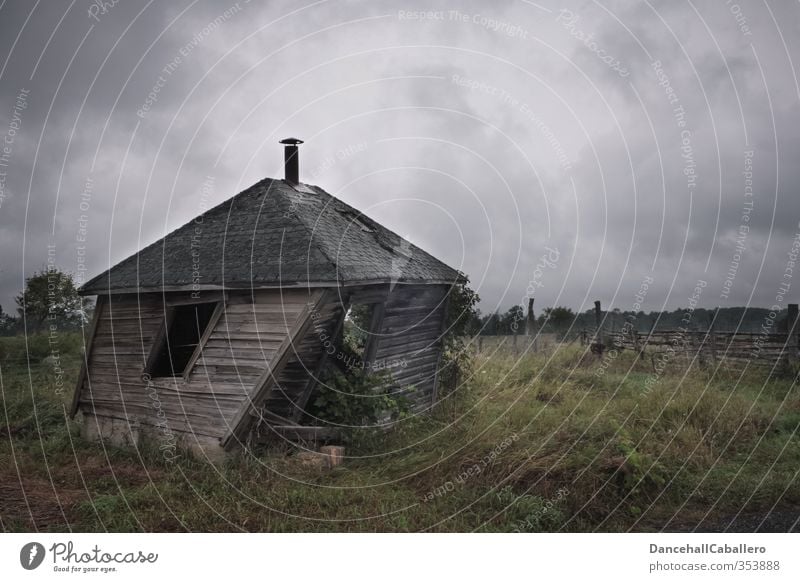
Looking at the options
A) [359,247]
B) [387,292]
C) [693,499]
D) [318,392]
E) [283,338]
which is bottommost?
[693,499]

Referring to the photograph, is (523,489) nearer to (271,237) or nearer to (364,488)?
(364,488)

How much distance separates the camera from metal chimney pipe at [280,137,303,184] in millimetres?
10594

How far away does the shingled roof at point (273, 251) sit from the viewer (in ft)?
24.2

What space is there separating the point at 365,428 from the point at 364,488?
1.39 metres

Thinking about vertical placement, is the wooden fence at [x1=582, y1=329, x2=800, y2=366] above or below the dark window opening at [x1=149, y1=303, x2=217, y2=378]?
below

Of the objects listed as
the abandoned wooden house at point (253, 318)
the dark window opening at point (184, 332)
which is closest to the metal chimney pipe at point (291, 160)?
the abandoned wooden house at point (253, 318)

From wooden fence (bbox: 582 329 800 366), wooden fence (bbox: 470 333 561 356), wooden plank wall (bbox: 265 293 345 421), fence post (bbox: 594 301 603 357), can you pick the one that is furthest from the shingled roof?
fence post (bbox: 594 301 603 357)

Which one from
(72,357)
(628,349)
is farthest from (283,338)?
(628,349)

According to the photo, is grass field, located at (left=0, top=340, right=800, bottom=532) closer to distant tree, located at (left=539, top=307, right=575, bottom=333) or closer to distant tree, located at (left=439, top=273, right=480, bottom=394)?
distant tree, located at (left=439, top=273, right=480, bottom=394)

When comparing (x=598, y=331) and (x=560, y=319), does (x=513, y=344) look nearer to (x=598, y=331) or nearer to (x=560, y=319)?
(x=598, y=331)

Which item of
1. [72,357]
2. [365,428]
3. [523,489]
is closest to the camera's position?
[523,489]

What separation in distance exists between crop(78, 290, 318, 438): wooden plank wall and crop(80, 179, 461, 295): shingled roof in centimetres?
38

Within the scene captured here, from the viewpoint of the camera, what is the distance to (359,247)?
346 inches
